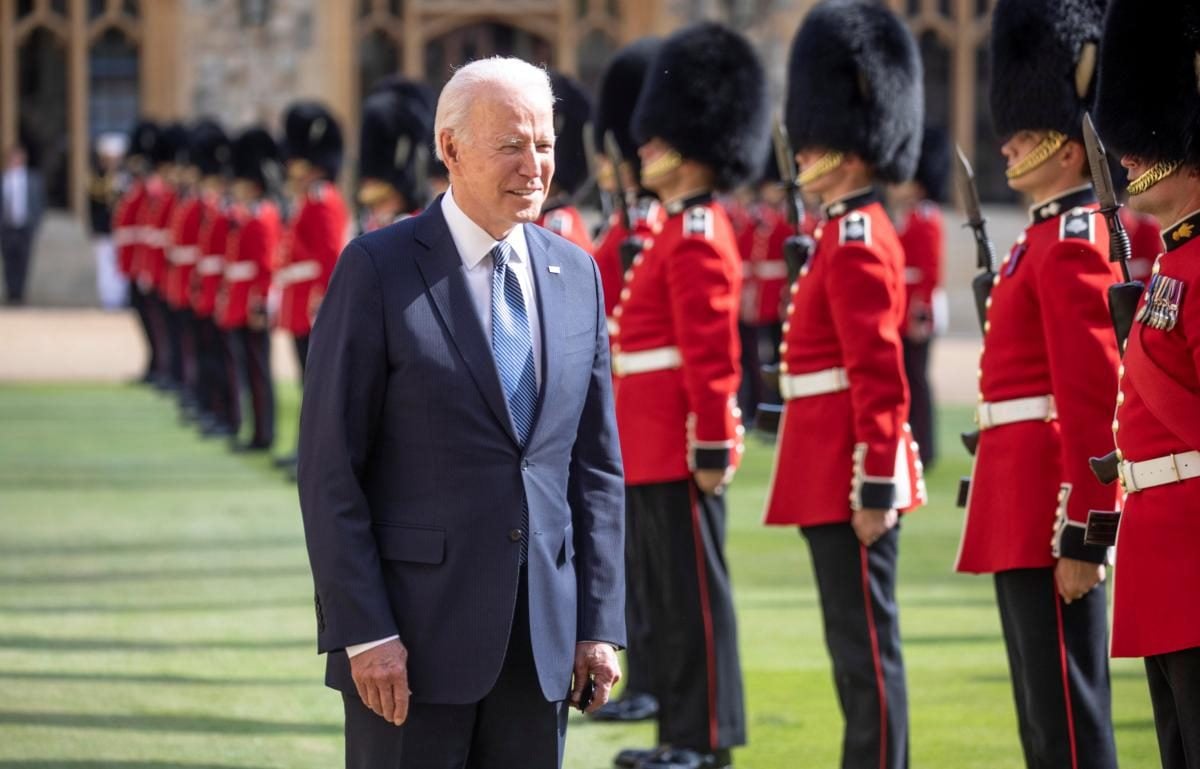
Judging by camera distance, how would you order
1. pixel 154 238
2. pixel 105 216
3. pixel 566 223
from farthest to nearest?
pixel 105 216 → pixel 154 238 → pixel 566 223

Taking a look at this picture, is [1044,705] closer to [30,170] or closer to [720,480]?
[720,480]

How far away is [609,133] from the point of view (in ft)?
22.5

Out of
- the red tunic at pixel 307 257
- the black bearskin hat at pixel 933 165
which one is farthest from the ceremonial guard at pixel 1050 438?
the black bearskin hat at pixel 933 165

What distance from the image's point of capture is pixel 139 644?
6.55m

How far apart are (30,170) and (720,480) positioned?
16.1 m

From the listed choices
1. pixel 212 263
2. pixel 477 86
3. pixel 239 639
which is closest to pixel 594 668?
pixel 477 86

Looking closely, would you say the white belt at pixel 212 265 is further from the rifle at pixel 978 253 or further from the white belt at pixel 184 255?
the rifle at pixel 978 253

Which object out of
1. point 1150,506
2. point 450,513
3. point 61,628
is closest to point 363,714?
point 450,513

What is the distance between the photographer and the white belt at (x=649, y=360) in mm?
5379

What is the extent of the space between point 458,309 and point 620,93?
402 centimetres

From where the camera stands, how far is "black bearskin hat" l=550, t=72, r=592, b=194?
736 centimetres

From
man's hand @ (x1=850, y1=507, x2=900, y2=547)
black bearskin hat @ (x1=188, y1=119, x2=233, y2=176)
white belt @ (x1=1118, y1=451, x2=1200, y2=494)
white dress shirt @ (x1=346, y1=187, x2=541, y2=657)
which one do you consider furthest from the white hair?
black bearskin hat @ (x1=188, y1=119, x2=233, y2=176)

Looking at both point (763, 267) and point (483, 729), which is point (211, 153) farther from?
point (483, 729)

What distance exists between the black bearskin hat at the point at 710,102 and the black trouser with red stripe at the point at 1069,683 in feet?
6.58
